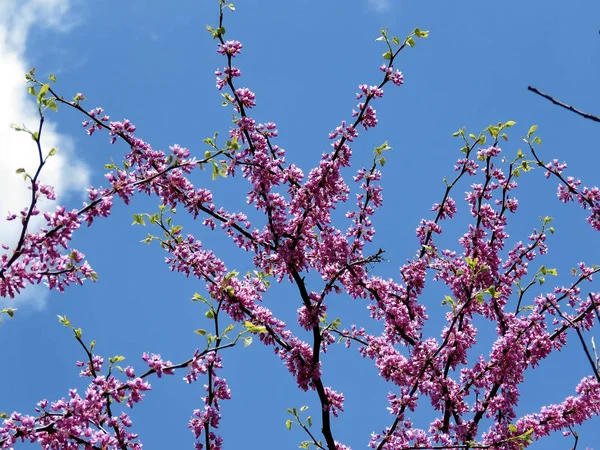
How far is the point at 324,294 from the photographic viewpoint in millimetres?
6758

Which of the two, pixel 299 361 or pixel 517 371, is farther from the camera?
pixel 517 371

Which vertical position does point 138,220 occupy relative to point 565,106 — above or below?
above

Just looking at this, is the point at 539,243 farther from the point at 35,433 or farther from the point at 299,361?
the point at 35,433

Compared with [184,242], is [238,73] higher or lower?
higher

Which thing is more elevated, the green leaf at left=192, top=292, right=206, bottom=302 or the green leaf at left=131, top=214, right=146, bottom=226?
the green leaf at left=131, top=214, right=146, bottom=226

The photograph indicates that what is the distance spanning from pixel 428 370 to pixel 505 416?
1.10 m

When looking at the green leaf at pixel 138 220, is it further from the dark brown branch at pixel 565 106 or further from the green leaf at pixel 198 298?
the dark brown branch at pixel 565 106

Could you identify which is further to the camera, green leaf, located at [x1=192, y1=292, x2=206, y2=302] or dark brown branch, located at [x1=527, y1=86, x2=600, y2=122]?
green leaf, located at [x1=192, y1=292, x2=206, y2=302]

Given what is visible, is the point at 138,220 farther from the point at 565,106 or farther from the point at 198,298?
the point at 565,106

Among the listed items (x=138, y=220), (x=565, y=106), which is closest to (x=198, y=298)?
(x=138, y=220)

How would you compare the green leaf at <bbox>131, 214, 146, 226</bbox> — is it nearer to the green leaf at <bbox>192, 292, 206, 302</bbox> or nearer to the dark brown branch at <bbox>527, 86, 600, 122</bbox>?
the green leaf at <bbox>192, 292, 206, 302</bbox>

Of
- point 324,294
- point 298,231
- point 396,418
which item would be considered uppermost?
point 298,231

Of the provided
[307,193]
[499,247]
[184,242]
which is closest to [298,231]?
[307,193]

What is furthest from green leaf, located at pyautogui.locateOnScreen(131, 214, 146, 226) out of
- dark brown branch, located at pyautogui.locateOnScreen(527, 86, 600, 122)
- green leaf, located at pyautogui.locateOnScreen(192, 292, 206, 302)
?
dark brown branch, located at pyautogui.locateOnScreen(527, 86, 600, 122)
